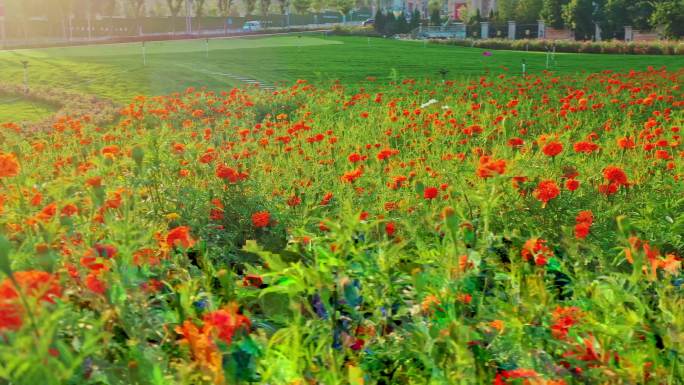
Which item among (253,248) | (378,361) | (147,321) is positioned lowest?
(378,361)

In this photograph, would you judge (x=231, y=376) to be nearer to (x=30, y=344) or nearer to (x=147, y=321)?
(x=30, y=344)

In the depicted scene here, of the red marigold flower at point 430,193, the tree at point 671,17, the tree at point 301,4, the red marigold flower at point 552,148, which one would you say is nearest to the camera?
the red marigold flower at point 430,193

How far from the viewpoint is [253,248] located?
7.89 ft

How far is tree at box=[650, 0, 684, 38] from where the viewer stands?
1412 inches

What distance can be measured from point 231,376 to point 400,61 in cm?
2660

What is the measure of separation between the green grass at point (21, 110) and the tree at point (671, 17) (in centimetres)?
3203

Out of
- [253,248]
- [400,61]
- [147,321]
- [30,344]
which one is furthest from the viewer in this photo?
[400,61]

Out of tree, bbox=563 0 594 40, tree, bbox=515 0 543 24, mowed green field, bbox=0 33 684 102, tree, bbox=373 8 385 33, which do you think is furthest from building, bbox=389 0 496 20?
mowed green field, bbox=0 33 684 102

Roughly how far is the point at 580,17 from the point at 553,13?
352 cm

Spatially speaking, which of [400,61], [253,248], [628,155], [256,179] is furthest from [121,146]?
[400,61]

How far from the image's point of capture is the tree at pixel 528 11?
5034 centimetres

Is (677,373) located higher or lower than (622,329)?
lower

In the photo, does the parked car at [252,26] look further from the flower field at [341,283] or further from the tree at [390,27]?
the flower field at [341,283]

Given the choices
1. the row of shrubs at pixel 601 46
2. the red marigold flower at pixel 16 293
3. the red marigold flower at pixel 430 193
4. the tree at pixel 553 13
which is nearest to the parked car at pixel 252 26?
the tree at pixel 553 13
